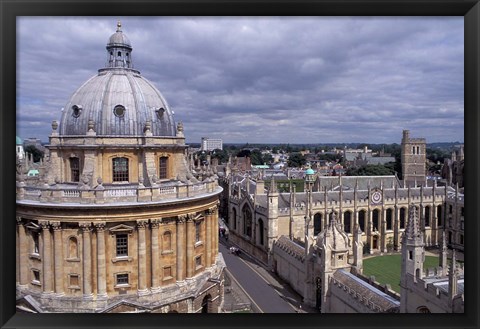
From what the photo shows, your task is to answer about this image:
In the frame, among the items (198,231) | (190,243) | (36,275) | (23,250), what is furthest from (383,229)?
(23,250)

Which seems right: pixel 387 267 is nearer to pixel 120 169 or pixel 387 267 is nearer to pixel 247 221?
pixel 247 221

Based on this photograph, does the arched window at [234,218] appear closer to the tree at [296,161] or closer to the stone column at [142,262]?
the stone column at [142,262]

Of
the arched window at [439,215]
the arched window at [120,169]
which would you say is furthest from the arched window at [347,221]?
the arched window at [120,169]

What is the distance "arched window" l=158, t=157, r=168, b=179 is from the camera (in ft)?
52.0

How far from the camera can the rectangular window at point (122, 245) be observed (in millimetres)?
13977

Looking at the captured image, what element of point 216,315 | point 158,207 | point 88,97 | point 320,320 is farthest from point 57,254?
point 320,320

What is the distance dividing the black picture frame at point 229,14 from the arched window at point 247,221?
907 inches

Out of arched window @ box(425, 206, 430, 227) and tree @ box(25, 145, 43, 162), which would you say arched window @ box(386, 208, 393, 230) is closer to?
arched window @ box(425, 206, 430, 227)

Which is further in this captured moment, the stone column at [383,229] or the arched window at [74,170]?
the stone column at [383,229]

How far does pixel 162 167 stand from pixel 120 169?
1.84m

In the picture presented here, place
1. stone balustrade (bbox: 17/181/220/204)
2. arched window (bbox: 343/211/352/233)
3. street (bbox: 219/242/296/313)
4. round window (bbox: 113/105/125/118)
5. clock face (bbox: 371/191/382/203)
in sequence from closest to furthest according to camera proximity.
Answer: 1. stone balustrade (bbox: 17/181/220/204)
2. round window (bbox: 113/105/125/118)
3. street (bbox: 219/242/296/313)
4. arched window (bbox: 343/211/352/233)
5. clock face (bbox: 371/191/382/203)

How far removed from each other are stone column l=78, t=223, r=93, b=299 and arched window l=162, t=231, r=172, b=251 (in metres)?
2.73

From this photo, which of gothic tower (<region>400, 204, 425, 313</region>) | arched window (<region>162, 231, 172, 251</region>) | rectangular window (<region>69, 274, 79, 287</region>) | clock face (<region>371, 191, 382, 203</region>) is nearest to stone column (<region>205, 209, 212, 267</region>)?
arched window (<region>162, 231, 172, 251</region>)
